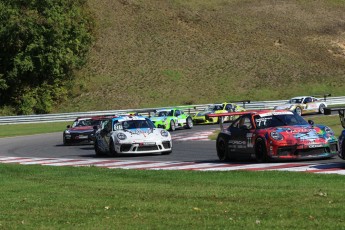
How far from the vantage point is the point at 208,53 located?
84438 millimetres

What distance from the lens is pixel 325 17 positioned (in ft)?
311

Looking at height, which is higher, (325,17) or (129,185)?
(325,17)

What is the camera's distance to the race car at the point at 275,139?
2108 cm

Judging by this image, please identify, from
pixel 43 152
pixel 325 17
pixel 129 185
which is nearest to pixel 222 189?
pixel 129 185

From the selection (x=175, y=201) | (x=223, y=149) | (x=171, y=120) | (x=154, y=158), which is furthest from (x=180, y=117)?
(x=175, y=201)

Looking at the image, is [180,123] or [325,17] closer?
[180,123]

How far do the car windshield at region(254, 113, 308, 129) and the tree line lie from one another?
4542 centimetres

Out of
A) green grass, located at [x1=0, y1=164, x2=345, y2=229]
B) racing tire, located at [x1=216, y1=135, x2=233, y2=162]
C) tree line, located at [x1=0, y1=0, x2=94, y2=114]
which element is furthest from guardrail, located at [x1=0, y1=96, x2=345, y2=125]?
green grass, located at [x1=0, y1=164, x2=345, y2=229]

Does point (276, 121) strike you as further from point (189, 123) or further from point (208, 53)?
point (208, 53)

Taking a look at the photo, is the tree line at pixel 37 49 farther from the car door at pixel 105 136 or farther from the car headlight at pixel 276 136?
the car headlight at pixel 276 136

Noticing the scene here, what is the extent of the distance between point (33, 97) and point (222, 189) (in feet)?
182

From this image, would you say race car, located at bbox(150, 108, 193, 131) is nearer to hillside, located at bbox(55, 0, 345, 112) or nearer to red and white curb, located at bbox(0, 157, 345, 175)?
red and white curb, located at bbox(0, 157, 345, 175)

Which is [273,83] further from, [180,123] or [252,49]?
[180,123]

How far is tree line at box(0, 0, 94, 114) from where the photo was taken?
66.4 meters
